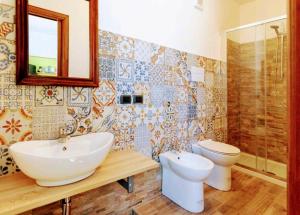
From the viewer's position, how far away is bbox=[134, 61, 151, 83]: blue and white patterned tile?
1694 mm

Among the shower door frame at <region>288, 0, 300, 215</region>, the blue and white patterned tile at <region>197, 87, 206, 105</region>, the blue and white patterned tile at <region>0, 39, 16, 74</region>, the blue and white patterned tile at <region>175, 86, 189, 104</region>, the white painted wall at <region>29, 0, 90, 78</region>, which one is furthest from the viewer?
the blue and white patterned tile at <region>197, 87, 206, 105</region>

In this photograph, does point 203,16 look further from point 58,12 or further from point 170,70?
point 58,12

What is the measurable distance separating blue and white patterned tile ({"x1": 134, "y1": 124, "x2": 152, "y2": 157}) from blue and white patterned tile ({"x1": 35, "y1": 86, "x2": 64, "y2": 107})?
718 mm

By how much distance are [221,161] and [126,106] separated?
1220 mm

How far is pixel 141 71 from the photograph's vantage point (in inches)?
68.3

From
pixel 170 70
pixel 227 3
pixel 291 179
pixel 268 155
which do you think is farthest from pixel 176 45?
pixel 268 155

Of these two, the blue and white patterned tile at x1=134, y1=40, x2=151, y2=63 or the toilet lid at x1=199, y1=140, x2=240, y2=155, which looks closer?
the blue and white patterned tile at x1=134, y1=40, x2=151, y2=63

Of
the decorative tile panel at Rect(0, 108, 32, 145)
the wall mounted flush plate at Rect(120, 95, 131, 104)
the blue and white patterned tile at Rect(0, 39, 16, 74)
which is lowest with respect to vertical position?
the decorative tile panel at Rect(0, 108, 32, 145)

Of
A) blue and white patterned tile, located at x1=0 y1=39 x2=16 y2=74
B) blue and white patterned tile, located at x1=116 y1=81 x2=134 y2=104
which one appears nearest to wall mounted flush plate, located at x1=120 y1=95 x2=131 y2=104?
blue and white patterned tile, located at x1=116 y1=81 x2=134 y2=104

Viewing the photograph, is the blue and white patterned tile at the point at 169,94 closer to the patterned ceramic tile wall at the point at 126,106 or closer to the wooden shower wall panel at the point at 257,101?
the patterned ceramic tile wall at the point at 126,106

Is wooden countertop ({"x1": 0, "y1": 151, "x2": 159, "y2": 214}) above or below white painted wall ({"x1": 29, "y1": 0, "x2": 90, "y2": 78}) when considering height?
below

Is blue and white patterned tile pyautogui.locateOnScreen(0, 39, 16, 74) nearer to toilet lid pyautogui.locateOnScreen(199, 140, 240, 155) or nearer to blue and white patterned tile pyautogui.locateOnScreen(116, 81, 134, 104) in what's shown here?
blue and white patterned tile pyautogui.locateOnScreen(116, 81, 134, 104)

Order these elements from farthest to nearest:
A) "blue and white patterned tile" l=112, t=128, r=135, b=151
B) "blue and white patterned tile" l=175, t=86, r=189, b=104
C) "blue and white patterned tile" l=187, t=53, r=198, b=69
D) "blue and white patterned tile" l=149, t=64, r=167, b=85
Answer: "blue and white patterned tile" l=187, t=53, r=198, b=69
"blue and white patterned tile" l=175, t=86, r=189, b=104
"blue and white patterned tile" l=149, t=64, r=167, b=85
"blue and white patterned tile" l=112, t=128, r=135, b=151

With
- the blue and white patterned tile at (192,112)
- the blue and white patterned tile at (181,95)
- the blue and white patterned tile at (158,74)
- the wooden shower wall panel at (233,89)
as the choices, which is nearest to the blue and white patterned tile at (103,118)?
the blue and white patterned tile at (158,74)
